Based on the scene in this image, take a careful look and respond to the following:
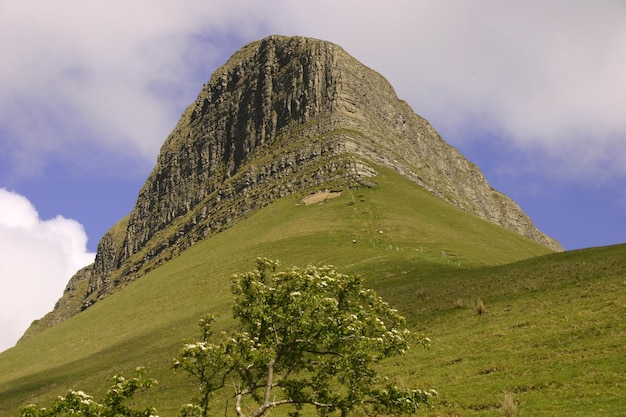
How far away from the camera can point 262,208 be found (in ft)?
387

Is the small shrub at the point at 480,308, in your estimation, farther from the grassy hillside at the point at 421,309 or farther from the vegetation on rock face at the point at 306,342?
the vegetation on rock face at the point at 306,342

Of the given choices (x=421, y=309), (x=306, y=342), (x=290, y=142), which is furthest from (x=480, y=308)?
(x=290, y=142)

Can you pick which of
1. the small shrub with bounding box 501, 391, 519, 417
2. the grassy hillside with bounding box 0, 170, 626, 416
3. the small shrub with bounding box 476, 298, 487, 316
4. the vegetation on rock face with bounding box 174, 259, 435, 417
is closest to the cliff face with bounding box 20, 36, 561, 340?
the grassy hillside with bounding box 0, 170, 626, 416

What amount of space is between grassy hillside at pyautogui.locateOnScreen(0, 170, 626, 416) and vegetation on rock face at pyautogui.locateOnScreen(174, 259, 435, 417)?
19.3 ft

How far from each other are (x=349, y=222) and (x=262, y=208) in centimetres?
3529

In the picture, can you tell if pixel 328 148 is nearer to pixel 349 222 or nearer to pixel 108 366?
pixel 349 222

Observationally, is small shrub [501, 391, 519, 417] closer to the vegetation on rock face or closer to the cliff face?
the vegetation on rock face

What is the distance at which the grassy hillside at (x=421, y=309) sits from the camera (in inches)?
899

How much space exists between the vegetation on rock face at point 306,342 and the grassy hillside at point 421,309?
5.88m

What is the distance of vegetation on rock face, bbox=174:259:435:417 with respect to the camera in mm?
15938

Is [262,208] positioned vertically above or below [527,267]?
above

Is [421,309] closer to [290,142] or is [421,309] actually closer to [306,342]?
[306,342]

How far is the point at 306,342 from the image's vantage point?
16953mm

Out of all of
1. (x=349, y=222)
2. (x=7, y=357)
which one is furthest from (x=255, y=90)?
(x=7, y=357)
